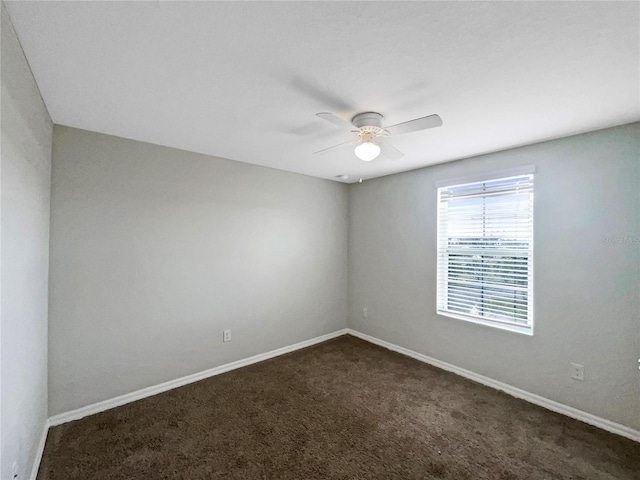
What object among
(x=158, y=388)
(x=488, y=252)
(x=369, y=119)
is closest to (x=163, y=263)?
(x=158, y=388)

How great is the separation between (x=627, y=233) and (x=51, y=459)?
4.35m

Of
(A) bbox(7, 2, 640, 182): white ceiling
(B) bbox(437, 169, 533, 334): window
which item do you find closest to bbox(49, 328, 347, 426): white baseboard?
(B) bbox(437, 169, 533, 334): window

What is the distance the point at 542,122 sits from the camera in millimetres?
2117

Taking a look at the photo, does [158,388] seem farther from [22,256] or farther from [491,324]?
[491,324]

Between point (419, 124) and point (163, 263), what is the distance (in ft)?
8.24

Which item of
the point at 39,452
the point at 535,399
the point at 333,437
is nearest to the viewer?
the point at 39,452

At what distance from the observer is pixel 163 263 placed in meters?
2.70

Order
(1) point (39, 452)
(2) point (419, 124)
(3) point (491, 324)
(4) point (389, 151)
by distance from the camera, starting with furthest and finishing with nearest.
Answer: (3) point (491, 324)
(4) point (389, 151)
(1) point (39, 452)
(2) point (419, 124)

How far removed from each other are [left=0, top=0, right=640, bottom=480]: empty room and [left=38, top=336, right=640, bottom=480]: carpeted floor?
0.7 inches

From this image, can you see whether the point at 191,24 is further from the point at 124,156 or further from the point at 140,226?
the point at 140,226

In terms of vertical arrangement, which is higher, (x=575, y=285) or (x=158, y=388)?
(x=575, y=285)

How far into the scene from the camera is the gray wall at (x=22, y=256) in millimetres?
1208

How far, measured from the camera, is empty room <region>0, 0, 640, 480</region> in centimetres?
127

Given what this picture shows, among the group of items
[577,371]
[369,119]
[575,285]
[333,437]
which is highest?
[369,119]
